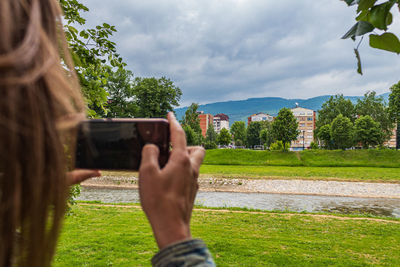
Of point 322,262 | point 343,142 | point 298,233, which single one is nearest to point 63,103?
point 322,262

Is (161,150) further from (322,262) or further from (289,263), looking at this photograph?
(322,262)

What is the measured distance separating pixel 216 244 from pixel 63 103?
18.6 ft

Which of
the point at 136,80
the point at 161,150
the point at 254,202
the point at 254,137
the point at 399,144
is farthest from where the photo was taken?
the point at 254,137

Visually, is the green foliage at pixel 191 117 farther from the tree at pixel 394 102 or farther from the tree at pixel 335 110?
the tree at pixel 394 102

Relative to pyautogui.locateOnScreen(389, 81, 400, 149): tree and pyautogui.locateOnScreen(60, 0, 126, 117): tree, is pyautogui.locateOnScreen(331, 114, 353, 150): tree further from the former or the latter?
pyautogui.locateOnScreen(60, 0, 126, 117): tree

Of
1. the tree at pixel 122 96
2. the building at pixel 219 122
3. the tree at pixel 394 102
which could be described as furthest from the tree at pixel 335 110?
the building at pixel 219 122

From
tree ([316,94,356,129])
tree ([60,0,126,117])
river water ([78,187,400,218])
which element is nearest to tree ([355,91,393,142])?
tree ([316,94,356,129])

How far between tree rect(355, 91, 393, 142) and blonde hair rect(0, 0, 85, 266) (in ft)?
191

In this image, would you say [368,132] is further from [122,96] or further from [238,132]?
[238,132]

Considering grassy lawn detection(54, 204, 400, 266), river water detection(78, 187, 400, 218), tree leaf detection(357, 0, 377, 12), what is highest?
tree leaf detection(357, 0, 377, 12)

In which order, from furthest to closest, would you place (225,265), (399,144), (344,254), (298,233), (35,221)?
(399,144), (298,233), (344,254), (225,265), (35,221)

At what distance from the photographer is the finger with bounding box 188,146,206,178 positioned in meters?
0.86

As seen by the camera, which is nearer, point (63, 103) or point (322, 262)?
point (63, 103)

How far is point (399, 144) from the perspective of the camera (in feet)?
214
